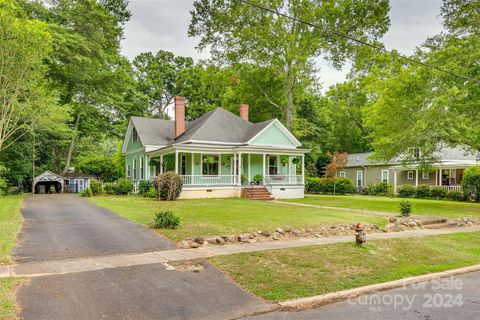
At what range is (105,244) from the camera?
8.44 meters

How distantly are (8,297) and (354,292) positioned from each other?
207 inches

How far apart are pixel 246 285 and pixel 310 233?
472cm

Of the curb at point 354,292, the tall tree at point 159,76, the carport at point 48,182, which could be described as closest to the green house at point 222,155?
the carport at point 48,182

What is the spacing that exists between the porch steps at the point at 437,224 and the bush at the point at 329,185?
18.2 m

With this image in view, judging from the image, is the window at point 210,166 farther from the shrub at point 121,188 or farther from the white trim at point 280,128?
the shrub at point 121,188

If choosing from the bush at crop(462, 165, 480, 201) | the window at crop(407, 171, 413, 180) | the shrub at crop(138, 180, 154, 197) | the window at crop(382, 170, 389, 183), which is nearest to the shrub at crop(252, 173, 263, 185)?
the shrub at crop(138, 180, 154, 197)

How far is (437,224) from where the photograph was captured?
1330cm

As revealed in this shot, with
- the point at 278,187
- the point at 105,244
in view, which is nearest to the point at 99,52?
the point at 278,187

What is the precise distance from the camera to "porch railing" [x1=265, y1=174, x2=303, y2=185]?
25.0 metres

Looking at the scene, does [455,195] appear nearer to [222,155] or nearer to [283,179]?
[283,179]

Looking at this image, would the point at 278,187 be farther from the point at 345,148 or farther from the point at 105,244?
the point at 345,148

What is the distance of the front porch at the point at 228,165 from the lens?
76.8 ft

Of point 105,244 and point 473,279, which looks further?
point 105,244

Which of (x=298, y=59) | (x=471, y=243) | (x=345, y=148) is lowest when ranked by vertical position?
(x=471, y=243)
